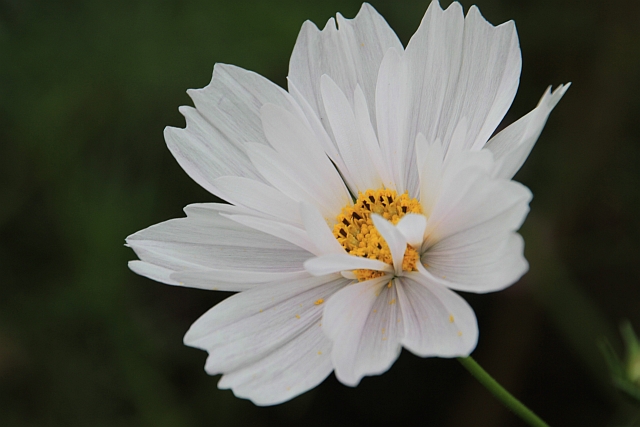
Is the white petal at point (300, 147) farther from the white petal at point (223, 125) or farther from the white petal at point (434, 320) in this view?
the white petal at point (434, 320)

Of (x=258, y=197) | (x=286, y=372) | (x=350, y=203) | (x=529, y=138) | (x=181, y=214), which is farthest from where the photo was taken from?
(x=181, y=214)

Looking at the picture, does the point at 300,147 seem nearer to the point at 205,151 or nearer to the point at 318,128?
the point at 318,128

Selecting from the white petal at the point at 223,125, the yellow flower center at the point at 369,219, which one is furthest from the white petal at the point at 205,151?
the yellow flower center at the point at 369,219

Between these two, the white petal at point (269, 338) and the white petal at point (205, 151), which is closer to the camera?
the white petal at point (269, 338)

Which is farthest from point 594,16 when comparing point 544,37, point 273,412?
point 273,412

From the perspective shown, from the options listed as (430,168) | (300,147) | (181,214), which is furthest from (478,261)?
(181,214)

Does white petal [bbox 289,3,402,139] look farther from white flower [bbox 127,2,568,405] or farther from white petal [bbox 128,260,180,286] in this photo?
white petal [bbox 128,260,180,286]

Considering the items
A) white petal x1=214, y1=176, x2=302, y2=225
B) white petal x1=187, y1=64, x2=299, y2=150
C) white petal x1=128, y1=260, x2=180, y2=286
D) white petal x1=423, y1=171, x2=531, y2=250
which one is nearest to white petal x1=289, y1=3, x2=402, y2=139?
white petal x1=187, y1=64, x2=299, y2=150
